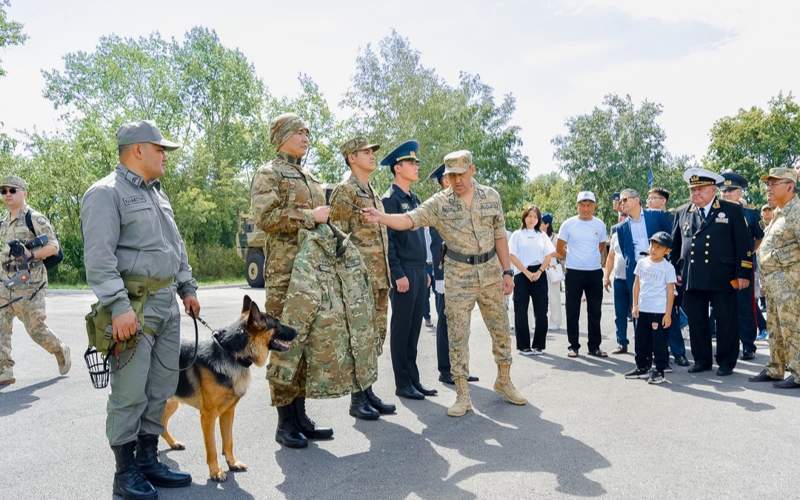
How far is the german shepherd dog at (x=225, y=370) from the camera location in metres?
3.90

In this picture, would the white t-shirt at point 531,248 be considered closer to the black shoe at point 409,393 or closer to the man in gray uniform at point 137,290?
the black shoe at point 409,393

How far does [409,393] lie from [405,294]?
972mm

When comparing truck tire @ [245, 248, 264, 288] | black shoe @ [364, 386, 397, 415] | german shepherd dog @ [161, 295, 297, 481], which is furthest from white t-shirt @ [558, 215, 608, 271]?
truck tire @ [245, 248, 264, 288]

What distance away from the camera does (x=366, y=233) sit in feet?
17.7

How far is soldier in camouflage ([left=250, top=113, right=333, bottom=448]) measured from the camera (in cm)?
451

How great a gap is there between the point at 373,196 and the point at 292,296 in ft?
4.86

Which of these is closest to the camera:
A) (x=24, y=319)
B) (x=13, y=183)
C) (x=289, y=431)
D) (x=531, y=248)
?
(x=289, y=431)

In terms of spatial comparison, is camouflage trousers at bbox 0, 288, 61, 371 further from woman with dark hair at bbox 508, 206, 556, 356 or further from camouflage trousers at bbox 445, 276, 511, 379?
woman with dark hair at bbox 508, 206, 556, 356

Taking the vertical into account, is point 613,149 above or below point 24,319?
above

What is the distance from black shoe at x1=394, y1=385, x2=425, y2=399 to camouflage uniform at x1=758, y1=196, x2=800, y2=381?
3.73 metres

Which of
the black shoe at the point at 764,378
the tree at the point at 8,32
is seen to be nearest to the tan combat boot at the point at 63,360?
the black shoe at the point at 764,378

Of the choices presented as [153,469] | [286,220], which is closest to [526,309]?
[286,220]

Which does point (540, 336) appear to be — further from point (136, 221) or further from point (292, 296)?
point (136, 221)

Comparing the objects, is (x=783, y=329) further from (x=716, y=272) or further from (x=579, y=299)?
(x=579, y=299)
